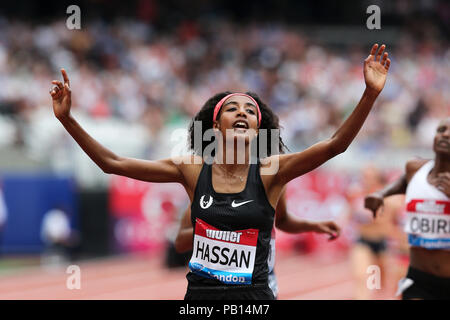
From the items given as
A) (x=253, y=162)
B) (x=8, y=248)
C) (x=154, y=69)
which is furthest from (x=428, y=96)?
(x=253, y=162)

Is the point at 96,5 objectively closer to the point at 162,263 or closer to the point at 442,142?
the point at 162,263

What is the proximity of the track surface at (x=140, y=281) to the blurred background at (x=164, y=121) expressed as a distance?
4cm

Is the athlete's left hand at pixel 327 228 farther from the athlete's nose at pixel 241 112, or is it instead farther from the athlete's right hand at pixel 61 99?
the athlete's right hand at pixel 61 99

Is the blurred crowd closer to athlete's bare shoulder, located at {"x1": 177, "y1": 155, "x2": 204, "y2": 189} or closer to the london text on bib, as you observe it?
the london text on bib

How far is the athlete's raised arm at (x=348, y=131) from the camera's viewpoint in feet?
12.5

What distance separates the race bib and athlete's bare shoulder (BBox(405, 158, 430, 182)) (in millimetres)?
2232

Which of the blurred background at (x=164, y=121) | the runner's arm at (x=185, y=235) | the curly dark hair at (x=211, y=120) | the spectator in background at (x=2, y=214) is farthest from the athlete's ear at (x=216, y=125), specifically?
the spectator in background at (x=2, y=214)

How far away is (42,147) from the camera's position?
13.3 m

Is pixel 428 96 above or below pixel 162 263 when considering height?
above

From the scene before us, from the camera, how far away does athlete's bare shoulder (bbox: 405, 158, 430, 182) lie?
5746mm

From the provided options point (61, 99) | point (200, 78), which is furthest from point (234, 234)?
point (200, 78)

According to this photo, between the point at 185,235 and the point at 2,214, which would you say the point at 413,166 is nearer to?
the point at 185,235
